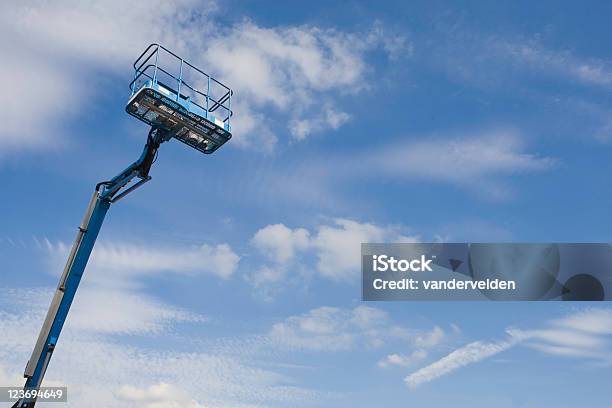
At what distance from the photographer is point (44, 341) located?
90.6ft

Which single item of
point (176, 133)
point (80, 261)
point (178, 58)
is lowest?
point (80, 261)

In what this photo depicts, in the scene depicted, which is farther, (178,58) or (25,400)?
(178,58)

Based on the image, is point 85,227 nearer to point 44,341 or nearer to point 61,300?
point 61,300

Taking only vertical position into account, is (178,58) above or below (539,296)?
above

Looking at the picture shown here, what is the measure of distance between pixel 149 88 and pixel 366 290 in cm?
1366

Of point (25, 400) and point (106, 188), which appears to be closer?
point (25, 400)

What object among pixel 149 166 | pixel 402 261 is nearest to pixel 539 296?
pixel 402 261

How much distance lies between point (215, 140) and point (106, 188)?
6.00m

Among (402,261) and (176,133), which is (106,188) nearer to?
(176,133)

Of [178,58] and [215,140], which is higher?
[178,58]

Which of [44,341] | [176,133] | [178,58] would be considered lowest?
[44,341]

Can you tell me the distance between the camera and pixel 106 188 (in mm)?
30031

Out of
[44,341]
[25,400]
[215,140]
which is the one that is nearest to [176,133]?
[215,140]

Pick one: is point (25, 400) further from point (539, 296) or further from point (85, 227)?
point (539, 296)
